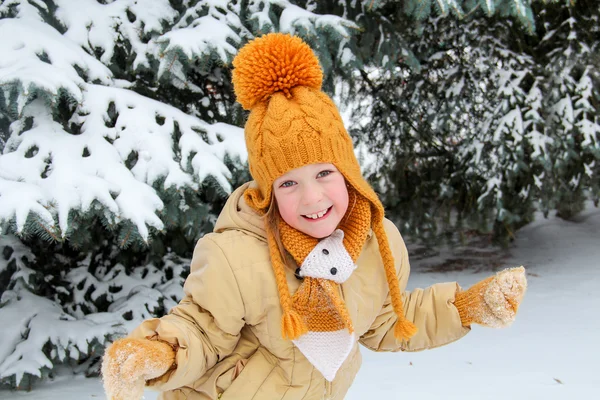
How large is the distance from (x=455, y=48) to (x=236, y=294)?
4.18 meters

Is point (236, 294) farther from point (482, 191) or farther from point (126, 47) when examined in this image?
point (482, 191)

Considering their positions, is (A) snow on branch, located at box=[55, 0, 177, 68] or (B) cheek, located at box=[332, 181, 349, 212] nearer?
(B) cheek, located at box=[332, 181, 349, 212]

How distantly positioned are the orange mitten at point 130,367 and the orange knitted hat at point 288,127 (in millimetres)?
368

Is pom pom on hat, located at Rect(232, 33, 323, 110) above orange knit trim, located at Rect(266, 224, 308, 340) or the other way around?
above

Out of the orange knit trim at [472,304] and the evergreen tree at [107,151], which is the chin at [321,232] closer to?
the orange knit trim at [472,304]

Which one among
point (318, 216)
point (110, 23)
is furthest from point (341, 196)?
point (110, 23)

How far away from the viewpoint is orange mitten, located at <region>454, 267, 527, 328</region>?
162 centimetres

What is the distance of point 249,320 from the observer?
5.29ft

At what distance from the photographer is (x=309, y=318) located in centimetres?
161

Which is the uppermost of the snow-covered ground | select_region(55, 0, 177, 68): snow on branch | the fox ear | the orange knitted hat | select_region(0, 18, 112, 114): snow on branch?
select_region(55, 0, 177, 68): snow on branch

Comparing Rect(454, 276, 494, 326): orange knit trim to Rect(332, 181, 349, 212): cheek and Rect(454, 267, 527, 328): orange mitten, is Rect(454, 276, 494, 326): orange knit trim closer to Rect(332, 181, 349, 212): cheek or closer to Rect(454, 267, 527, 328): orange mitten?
Rect(454, 267, 527, 328): orange mitten

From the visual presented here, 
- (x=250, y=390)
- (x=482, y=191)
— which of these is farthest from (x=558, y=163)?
(x=250, y=390)

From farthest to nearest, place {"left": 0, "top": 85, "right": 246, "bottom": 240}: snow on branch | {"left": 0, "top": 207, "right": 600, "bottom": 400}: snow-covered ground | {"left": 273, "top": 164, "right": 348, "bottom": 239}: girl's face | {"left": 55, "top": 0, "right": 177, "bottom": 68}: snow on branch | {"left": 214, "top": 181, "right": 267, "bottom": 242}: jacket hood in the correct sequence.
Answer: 1. {"left": 0, "top": 207, "right": 600, "bottom": 400}: snow-covered ground
2. {"left": 55, "top": 0, "right": 177, "bottom": 68}: snow on branch
3. {"left": 0, "top": 85, "right": 246, "bottom": 240}: snow on branch
4. {"left": 214, "top": 181, "right": 267, "bottom": 242}: jacket hood
5. {"left": 273, "top": 164, "right": 348, "bottom": 239}: girl's face

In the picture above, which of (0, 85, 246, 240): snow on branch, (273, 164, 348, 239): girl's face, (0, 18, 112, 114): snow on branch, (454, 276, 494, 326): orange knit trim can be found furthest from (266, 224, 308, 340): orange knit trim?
(0, 18, 112, 114): snow on branch
